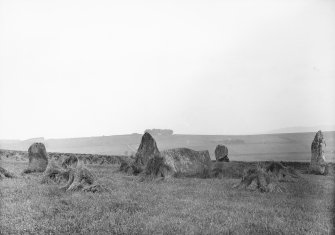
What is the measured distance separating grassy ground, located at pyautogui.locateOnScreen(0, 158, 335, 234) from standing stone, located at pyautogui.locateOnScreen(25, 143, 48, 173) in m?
13.7

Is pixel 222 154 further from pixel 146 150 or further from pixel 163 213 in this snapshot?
pixel 163 213

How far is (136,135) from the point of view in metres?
156

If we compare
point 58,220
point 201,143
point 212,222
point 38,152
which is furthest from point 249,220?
point 201,143

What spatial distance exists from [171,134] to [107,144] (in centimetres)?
3288

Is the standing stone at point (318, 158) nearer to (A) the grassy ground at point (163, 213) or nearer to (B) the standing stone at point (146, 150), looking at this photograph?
(B) the standing stone at point (146, 150)

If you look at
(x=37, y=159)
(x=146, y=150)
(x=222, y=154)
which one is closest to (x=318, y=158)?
(x=222, y=154)

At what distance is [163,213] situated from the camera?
12.6 metres

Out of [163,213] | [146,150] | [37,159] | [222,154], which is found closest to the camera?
[163,213]

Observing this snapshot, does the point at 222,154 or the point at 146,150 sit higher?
the point at 146,150

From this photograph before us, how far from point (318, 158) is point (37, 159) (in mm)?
28713

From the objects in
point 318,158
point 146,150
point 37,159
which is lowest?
point 37,159

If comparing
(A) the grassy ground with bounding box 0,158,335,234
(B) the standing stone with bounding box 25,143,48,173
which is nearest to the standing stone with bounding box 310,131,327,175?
(A) the grassy ground with bounding box 0,158,335,234

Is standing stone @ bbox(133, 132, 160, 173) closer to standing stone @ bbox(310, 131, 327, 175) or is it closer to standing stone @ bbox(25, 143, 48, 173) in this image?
standing stone @ bbox(25, 143, 48, 173)

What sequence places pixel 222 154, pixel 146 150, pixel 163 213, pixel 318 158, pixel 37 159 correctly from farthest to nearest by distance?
pixel 222 154, pixel 318 158, pixel 146 150, pixel 37 159, pixel 163 213
